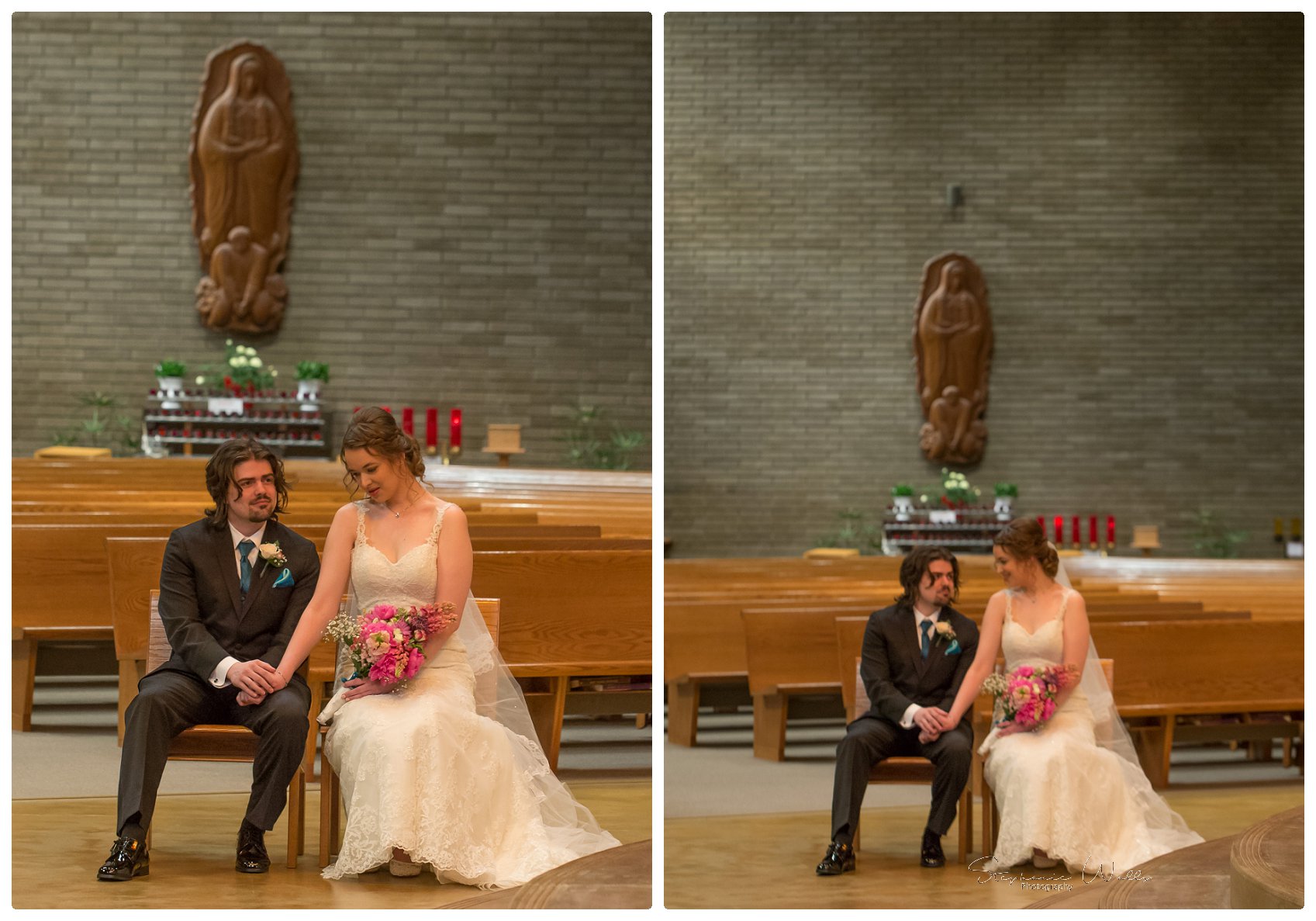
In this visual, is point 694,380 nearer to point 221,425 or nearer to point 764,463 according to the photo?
point 764,463

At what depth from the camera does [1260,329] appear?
44.9ft

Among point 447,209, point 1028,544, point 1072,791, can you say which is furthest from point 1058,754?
point 447,209

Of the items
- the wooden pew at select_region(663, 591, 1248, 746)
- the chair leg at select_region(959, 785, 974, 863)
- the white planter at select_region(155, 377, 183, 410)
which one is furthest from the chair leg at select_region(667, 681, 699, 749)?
the white planter at select_region(155, 377, 183, 410)

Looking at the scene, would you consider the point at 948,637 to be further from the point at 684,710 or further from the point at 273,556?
the point at 684,710

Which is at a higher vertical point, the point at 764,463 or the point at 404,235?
the point at 404,235

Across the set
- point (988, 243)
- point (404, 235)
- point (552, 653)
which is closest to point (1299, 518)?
point (988, 243)

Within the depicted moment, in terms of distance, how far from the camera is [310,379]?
11773 millimetres

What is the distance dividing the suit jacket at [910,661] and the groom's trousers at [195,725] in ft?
5.53

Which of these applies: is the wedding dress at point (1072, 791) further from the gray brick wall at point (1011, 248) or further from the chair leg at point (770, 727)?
the gray brick wall at point (1011, 248)

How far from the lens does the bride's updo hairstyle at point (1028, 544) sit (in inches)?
165

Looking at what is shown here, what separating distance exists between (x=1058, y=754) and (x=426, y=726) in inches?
69.6

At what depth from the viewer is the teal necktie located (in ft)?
11.8

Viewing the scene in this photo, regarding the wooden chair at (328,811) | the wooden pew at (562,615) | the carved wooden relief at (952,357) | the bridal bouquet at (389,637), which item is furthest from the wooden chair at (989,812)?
the carved wooden relief at (952,357)
